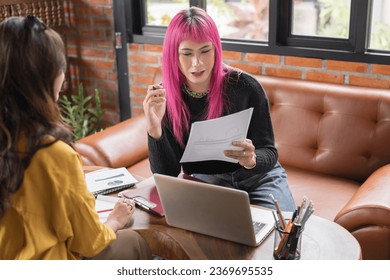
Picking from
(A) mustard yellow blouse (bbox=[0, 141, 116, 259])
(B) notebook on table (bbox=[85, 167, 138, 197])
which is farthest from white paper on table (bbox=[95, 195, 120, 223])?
(A) mustard yellow blouse (bbox=[0, 141, 116, 259])

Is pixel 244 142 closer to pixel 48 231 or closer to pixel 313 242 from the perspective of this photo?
pixel 313 242

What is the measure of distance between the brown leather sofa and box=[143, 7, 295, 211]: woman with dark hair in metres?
0.36

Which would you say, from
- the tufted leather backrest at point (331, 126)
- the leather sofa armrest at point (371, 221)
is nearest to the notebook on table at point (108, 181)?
the leather sofa armrest at point (371, 221)

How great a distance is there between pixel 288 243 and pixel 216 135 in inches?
19.2

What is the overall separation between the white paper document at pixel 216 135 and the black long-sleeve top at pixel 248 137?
0.24 meters

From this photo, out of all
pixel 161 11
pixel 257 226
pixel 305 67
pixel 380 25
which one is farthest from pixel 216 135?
pixel 161 11

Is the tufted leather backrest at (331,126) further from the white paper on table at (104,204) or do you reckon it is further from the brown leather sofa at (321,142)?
the white paper on table at (104,204)

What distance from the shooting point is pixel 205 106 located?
2084mm

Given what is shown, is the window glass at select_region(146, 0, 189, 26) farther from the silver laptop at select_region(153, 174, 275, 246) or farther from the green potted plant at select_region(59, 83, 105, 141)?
the silver laptop at select_region(153, 174, 275, 246)

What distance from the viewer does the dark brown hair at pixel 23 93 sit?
1.17 metres

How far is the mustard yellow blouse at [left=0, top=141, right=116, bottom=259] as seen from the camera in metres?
1.18

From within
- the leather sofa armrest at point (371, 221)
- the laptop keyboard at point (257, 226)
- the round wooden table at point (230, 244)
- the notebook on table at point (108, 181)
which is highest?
the notebook on table at point (108, 181)

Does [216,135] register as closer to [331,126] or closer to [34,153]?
[34,153]
